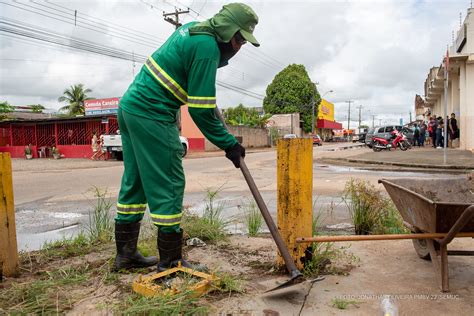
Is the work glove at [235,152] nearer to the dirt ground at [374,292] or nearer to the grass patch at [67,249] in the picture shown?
the dirt ground at [374,292]

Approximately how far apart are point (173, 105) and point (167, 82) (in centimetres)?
17

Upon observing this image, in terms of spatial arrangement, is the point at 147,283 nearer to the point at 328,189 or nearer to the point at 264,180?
the point at 328,189

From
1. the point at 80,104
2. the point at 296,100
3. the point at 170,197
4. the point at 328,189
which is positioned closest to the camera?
the point at 170,197

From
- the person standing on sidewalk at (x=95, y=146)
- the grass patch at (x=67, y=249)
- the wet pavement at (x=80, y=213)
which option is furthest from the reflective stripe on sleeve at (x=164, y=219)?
the person standing on sidewalk at (x=95, y=146)

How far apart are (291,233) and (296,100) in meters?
45.1

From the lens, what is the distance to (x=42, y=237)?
15.3 ft

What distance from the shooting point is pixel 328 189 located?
7.78m

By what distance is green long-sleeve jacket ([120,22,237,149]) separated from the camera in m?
2.53

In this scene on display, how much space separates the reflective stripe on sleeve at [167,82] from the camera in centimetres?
266

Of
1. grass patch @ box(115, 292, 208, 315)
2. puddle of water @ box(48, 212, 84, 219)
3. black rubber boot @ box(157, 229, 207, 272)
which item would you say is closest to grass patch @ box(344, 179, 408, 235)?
black rubber boot @ box(157, 229, 207, 272)

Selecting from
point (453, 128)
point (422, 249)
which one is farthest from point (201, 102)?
point (453, 128)

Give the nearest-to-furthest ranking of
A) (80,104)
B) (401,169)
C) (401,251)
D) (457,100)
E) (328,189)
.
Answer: (401,251) < (328,189) < (401,169) < (457,100) < (80,104)

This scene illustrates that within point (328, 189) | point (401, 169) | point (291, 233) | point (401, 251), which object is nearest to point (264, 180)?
point (328, 189)

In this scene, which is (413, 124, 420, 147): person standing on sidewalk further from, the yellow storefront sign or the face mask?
the yellow storefront sign
